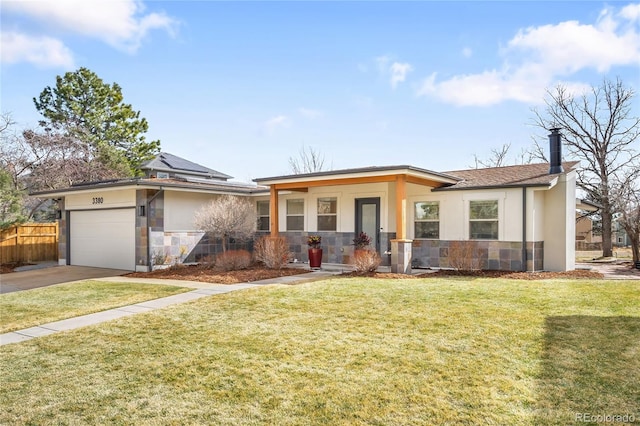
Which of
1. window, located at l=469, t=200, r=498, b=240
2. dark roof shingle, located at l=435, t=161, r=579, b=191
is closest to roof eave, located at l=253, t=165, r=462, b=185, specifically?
dark roof shingle, located at l=435, t=161, r=579, b=191

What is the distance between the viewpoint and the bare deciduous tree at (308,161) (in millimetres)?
38094

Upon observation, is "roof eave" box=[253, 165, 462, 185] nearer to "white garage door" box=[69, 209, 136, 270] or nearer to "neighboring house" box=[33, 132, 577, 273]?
"neighboring house" box=[33, 132, 577, 273]

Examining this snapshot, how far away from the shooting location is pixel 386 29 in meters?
12.5

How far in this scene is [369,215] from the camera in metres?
14.3

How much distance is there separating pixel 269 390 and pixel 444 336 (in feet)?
8.00

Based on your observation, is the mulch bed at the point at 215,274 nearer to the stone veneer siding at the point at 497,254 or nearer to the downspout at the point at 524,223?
the stone veneer siding at the point at 497,254

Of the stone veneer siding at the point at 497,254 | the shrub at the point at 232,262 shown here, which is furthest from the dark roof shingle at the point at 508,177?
the shrub at the point at 232,262

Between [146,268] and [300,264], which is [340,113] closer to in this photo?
[300,264]

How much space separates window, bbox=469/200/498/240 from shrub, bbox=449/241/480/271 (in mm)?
380

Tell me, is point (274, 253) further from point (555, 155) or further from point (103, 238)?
point (555, 155)

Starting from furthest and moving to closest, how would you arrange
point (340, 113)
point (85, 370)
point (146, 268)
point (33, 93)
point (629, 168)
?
point (33, 93), point (340, 113), point (629, 168), point (146, 268), point (85, 370)

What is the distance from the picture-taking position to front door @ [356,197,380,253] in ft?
46.3

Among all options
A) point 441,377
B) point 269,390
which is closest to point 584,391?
point 441,377

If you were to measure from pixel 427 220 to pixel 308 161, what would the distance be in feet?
83.9
